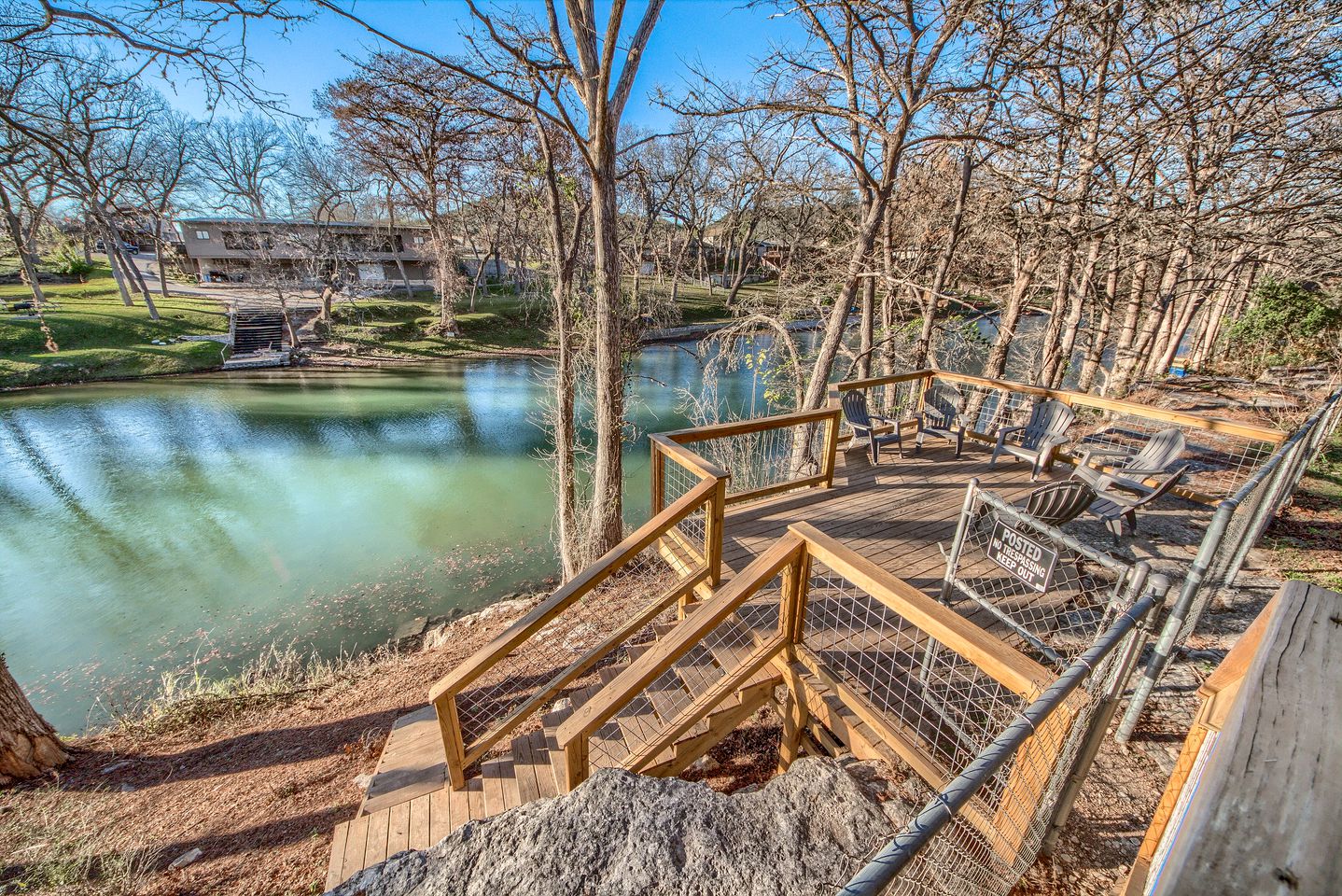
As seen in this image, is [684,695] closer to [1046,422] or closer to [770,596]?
[770,596]

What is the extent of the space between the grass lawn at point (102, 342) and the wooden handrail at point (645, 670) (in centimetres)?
2513

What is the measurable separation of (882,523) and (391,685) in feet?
18.5

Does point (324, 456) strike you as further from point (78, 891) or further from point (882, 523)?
point (882, 523)

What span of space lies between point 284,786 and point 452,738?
Result: 6.89 ft

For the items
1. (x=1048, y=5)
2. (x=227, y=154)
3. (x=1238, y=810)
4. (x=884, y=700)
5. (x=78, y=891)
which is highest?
(x=227, y=154)

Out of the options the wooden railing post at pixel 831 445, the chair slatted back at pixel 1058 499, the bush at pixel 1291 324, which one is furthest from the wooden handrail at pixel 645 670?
the bush at pixel 1291 324

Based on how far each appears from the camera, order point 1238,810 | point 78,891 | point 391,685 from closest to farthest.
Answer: point 1238,810 < point 78,891 < point 391,685

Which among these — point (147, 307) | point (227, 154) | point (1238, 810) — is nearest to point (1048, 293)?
point (1238, 810)

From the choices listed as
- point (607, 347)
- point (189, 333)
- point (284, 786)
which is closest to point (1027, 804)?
point (284, 786)

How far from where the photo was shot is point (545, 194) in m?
7.42

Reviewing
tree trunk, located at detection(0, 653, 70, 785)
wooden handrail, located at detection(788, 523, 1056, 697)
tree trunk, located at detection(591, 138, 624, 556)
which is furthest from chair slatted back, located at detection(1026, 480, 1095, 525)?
tree trunk, located at detection(0, 653, 70, 785)

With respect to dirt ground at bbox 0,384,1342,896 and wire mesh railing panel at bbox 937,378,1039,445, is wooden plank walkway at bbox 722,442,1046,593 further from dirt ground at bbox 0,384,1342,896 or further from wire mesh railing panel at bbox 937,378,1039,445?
dirt ground at bbox 0,384,1342,896

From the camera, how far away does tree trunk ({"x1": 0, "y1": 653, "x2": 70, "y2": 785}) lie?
4.12 m

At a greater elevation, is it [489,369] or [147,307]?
[147,307]
